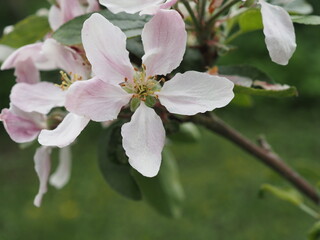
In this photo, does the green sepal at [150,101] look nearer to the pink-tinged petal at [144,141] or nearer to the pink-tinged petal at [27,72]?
the pink-tinged petal at [144,141]

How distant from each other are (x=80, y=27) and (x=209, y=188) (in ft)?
9.11

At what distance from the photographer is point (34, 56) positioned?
669mm

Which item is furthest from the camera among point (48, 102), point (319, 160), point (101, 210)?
point (319, 160)

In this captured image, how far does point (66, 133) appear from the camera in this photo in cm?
55

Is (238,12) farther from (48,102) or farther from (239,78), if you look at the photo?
(48,102)

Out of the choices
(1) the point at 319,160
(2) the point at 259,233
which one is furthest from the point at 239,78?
(1) the point at 319,160

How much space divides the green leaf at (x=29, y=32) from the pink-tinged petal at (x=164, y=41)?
0.27 metres

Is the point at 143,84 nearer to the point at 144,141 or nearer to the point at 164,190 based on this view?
the point at 144,141

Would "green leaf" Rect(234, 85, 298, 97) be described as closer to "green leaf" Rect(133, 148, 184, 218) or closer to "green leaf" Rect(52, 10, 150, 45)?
"green leaf" Rect(52, 10, 150, 45)

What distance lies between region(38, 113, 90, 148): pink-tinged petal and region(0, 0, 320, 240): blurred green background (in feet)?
6.76

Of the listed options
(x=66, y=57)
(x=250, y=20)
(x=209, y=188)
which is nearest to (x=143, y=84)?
(x=66, y=57)

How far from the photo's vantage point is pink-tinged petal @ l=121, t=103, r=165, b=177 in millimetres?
532

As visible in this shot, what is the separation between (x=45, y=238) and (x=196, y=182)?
0.97 meters

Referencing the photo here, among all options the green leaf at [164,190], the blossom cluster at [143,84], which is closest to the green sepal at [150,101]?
the blossom cluster at [143,84]
